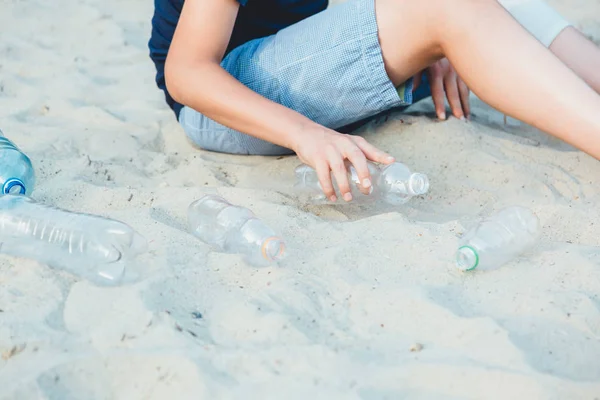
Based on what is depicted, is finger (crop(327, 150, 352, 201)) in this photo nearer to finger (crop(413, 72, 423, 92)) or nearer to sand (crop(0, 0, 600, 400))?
sand (crop(0, 0, 600, 400))

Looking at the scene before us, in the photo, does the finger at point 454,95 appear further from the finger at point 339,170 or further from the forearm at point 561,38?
the finger at point 339,170

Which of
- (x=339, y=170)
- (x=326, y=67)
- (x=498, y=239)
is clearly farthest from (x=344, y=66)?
(x=498, y=239)

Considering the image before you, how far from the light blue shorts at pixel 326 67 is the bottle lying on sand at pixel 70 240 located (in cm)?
65

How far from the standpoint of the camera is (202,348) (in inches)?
49.6

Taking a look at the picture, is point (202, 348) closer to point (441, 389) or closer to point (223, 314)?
point (223, 314)

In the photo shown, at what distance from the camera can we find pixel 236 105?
1.84m

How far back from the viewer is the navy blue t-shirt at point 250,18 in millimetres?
2113

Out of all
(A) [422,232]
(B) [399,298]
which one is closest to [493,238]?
(A) [422,232]

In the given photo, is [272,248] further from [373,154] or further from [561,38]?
[561,38]

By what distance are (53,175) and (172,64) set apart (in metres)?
0.48

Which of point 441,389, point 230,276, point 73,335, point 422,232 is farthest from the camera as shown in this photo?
point 422,232

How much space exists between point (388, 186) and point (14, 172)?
963 mm

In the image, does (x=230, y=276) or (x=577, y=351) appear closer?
(x=577, y=351)

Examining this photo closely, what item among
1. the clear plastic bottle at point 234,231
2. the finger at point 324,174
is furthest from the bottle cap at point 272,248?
the finger at point 324,174
